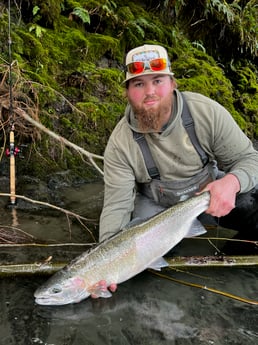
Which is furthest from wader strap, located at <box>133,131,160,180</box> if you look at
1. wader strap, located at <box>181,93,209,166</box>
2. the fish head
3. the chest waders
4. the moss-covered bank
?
the moss-covered bank

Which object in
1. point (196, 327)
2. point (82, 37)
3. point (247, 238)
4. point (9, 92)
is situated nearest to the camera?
point (196, 327)

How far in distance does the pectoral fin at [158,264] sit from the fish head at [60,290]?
655mm

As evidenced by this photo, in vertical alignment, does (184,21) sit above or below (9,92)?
above

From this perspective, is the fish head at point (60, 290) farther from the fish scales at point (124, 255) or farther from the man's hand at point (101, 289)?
Result: the man's hand at point (101, 289)

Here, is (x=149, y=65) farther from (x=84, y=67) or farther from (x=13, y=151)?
(x=84, y=67)

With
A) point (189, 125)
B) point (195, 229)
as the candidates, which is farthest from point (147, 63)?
point (195, 229)

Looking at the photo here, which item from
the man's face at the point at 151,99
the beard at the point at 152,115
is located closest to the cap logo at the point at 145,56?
the man's face at the point at 151,99

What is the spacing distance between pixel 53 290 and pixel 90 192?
294cm

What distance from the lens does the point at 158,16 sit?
9.88 m

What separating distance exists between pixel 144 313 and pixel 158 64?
84.3 inches

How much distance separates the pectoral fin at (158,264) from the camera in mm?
3500

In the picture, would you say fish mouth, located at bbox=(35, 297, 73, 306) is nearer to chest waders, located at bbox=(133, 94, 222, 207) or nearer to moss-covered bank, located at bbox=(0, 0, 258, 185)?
chest waders, located at bbox=(133, 94, 222, 207)

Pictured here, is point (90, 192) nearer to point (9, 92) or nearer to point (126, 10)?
point (9, 92)

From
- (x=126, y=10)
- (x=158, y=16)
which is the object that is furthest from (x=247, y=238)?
(x=158, y=16)
